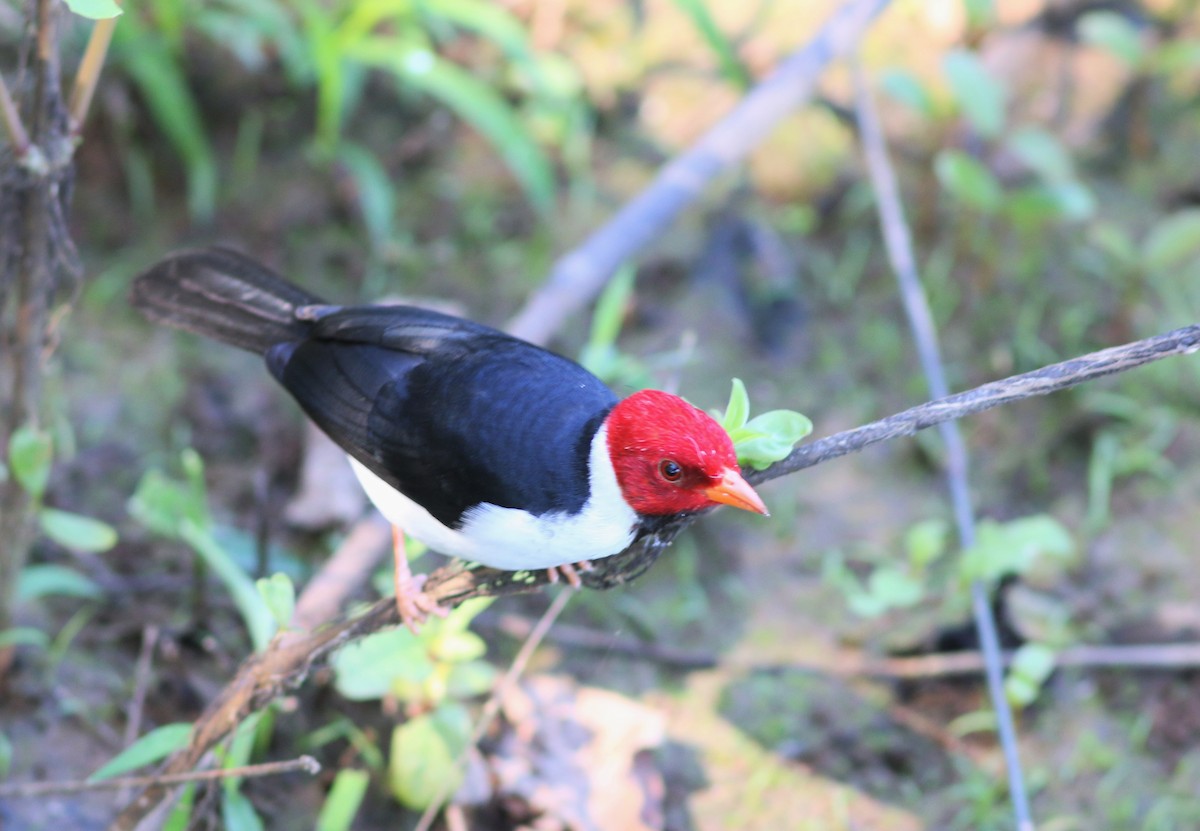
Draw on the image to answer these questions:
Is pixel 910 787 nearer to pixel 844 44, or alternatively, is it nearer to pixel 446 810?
pixel 446 810

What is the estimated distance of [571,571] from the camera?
244cm

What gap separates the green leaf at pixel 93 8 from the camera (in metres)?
1.76

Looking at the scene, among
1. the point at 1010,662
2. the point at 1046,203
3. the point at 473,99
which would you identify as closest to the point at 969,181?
the point at 1046,203

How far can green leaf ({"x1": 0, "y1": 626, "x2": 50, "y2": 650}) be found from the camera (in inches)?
112

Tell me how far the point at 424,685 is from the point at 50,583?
3.57ft

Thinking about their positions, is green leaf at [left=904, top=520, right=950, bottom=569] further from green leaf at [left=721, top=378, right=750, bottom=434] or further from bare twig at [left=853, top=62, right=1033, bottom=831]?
green leaf at [left=721, top=378, right=750, bottom=434]

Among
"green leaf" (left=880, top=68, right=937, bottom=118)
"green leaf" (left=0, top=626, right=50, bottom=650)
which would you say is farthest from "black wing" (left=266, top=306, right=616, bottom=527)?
"green leaf" (left=880, top=68, right=937, bottom=118)

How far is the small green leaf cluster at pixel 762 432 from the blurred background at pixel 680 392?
2.93 feet

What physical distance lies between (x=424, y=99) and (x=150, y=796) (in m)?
3.32

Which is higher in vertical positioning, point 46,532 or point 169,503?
point 169,503

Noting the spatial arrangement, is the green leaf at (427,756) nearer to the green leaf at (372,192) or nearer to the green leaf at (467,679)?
the green leaf at (467,679)

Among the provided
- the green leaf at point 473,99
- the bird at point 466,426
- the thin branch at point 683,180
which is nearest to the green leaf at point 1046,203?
the thin branch at point 683,180

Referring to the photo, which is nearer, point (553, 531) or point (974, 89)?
point (553, 531)

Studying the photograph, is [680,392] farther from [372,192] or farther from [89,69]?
[89,69]
